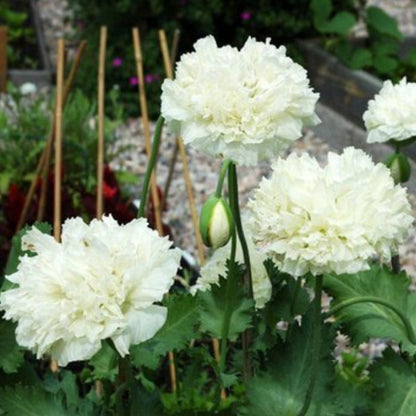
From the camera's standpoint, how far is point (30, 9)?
731 cm


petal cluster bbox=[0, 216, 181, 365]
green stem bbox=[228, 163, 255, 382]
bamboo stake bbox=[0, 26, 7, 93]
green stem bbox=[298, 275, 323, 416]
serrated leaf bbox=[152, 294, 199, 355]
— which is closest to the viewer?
petal cluster bbox=[0, 216, 181, 365]

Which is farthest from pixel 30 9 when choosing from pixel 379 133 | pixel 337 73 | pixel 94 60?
pixel 379 133

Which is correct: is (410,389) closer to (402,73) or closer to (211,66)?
(211,66)

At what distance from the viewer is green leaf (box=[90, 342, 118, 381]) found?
1834mm

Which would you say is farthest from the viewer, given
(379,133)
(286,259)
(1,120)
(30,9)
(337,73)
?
(30,9)

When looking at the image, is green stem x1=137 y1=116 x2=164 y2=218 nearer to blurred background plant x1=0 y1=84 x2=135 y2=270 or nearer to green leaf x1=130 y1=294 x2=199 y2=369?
green leaf x1=130 y1=294 x2=199 y2=369

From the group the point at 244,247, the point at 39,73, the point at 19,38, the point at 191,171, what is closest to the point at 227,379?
the point at 244,247

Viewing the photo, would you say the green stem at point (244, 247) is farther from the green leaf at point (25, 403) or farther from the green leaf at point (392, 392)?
the green leaf at point (25, 403)

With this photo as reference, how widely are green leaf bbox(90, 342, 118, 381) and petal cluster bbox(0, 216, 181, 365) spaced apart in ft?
1.45

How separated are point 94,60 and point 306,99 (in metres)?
4.21

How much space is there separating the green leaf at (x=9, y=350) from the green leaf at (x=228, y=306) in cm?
35

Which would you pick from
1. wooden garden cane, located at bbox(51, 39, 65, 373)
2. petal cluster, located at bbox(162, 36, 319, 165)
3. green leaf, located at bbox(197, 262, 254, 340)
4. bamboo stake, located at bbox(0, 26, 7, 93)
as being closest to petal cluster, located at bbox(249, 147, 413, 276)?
petal cluster, located at bbox(162, 36, 319, 165)

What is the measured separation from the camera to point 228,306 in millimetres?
1678

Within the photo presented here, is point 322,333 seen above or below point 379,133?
below
